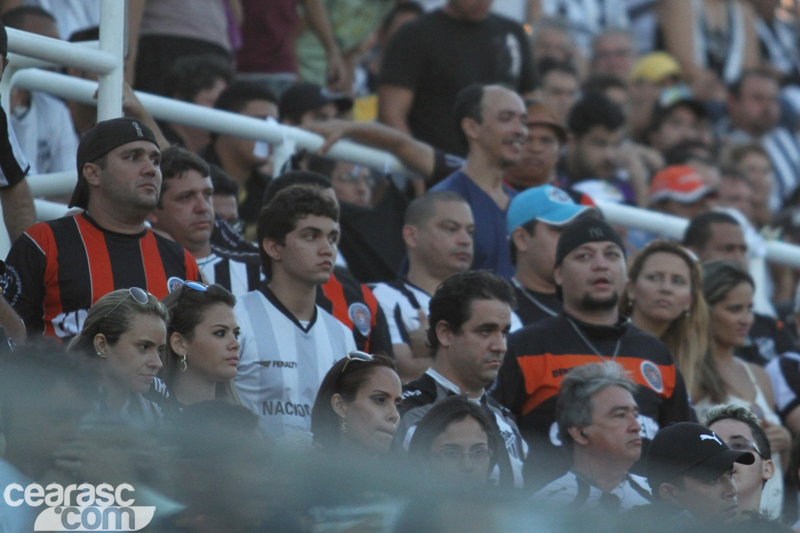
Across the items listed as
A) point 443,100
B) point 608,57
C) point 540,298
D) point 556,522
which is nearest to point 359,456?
point 556,522

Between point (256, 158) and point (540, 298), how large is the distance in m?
1.75

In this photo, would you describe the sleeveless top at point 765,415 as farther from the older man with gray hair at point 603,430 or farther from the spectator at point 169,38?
the spectator at point 169,38

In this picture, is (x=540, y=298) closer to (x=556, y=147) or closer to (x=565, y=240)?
(x=565, y=240)

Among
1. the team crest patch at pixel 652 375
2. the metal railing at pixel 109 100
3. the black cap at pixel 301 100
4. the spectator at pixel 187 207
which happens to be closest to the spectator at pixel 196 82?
the black cap at pixel 301 100

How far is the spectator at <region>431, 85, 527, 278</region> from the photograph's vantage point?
6.88m

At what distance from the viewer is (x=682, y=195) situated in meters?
9.05

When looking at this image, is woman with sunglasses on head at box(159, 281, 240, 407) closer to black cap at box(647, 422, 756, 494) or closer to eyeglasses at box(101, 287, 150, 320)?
eyeglasses at box(101, 287, 150, 320)

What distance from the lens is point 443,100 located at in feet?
26.9

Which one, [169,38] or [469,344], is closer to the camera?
[469,344]

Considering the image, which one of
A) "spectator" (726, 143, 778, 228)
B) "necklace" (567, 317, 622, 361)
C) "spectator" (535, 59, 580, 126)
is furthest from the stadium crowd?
"spectator" (726, 143, 778, 228)

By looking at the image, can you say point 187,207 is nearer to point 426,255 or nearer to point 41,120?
point 426,255

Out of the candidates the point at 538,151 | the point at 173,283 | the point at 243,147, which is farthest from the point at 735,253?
the point at 173,283

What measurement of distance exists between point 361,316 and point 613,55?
23.3ft

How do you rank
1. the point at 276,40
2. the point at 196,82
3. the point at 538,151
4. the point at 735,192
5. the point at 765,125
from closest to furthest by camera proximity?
the point at 196,82, the point at 538,151, the point at 276,40, the point at 735,192, the point at 765,125
